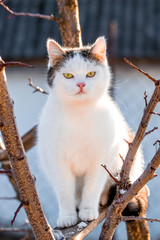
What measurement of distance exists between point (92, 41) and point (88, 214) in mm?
3581

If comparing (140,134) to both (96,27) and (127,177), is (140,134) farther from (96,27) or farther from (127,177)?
(96,27)

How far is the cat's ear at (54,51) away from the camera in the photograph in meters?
1.82

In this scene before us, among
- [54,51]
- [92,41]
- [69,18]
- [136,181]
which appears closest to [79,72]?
[54,51]

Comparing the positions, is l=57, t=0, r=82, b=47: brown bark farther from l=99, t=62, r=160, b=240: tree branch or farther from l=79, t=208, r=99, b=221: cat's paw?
l=99, t=62, r=160, b=240: tree branch

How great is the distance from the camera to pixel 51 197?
3404 mm

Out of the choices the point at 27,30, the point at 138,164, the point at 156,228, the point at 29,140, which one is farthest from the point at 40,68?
the point at 138,164

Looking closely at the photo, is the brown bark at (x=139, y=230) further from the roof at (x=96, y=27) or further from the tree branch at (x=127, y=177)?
the roof at (x=96, y=27)

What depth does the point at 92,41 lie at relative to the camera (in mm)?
5031

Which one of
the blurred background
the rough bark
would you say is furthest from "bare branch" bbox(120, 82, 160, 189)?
the blurred background

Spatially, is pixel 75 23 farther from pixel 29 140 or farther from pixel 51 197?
pixel 51 197

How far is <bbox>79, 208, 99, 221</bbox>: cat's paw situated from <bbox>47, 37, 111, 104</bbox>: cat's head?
0.44 metres

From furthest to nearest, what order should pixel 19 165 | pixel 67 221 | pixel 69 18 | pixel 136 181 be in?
pixel 69 18
pixel 67 221
pixel 136 181
pixel 19 165

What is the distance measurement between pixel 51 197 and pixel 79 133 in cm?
180

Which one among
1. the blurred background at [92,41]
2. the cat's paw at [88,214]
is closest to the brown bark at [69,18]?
the cat's paw at [88,214]
